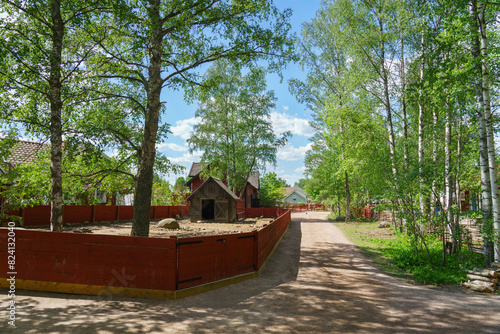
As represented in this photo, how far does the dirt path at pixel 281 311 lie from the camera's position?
179 inches

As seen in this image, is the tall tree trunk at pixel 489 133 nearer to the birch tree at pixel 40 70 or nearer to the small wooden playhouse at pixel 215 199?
the birch tree at pixel 40 70

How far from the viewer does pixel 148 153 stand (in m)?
8.78

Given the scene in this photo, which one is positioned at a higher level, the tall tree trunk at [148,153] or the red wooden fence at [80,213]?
the tall tree trunk at [148,153]

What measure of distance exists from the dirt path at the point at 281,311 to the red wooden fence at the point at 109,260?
383 mm

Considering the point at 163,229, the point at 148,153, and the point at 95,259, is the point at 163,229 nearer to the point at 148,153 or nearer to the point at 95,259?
the point at 148,153

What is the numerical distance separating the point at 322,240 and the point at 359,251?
10.9 feet

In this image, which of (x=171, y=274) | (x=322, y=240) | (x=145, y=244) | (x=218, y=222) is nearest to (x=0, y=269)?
(x=145, y=244)

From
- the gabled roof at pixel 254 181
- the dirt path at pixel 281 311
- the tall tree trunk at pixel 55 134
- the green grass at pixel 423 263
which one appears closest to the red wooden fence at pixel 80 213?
the tall tree trunk at pixel 55 134

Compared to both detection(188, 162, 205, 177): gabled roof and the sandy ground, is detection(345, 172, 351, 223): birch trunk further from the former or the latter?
detection(188, 162, 205, 177): gabled roof

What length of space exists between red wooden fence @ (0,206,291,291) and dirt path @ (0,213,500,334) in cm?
38

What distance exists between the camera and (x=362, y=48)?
611 inches

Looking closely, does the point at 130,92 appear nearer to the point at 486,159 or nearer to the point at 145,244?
the point at 145,244

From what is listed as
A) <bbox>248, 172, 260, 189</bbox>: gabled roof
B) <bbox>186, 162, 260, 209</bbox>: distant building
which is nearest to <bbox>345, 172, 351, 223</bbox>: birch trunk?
<bbox>186, 162, 260, 209</bbox>: distant building

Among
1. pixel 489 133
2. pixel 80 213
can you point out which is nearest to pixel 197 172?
pixel 80 213
